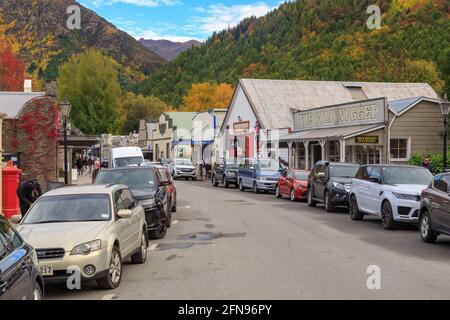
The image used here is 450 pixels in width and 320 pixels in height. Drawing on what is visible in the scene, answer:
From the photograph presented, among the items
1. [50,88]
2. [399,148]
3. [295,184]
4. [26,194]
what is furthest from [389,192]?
[50,88]

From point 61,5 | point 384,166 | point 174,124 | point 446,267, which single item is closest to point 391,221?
point 384,166

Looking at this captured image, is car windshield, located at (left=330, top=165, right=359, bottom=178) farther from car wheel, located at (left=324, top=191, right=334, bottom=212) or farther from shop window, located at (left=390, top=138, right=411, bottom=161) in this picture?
shop window, located at (left=390, top=138, right=411, bottom=161)

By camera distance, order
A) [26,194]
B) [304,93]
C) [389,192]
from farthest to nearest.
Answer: [304,93]
[389,192]
[26,194]

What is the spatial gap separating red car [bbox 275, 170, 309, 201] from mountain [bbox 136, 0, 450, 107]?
1039 inches

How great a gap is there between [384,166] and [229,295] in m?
10.9

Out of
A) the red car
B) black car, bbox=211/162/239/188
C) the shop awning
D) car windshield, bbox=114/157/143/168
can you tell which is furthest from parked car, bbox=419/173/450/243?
car windshield, bbox=114/157/143/168

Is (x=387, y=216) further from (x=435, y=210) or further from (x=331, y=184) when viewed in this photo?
(x=331, y=184)

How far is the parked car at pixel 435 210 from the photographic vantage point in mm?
12922

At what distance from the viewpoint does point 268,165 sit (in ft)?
113

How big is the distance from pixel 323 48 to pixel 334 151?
48.8m

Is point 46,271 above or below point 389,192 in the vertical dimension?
below

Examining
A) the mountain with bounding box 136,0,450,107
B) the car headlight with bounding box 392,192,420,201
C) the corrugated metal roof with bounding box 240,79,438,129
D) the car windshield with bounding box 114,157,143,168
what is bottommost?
the car headlight with bounding box 392,192,420,201

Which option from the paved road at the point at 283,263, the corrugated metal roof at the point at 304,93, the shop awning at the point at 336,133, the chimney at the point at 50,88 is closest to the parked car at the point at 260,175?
the shop awning at the point at 336,133

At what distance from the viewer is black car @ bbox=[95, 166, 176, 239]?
48.1ft
